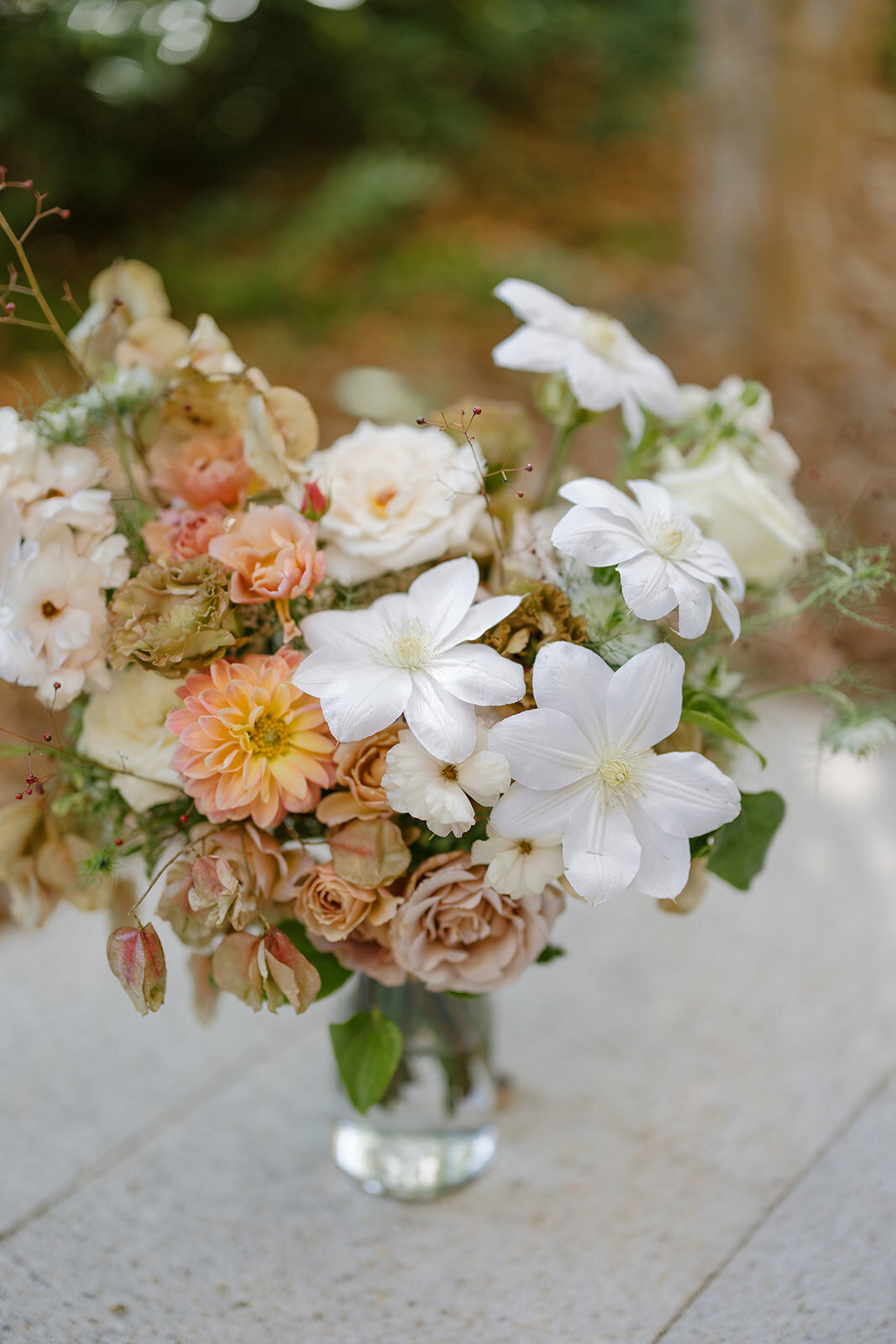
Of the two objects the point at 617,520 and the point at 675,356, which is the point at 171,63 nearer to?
the point at 675,356

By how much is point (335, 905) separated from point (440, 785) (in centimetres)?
13

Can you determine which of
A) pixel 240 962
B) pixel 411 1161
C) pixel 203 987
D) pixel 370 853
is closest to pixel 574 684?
pixel 370 853

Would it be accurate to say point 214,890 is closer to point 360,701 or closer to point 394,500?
point 360,701

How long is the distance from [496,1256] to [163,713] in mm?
482

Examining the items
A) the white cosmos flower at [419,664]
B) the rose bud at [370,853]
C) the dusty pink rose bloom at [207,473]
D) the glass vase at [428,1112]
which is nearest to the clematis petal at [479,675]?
the white cosmos flower at [419,664]

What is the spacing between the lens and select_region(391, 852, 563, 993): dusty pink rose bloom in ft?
2.12

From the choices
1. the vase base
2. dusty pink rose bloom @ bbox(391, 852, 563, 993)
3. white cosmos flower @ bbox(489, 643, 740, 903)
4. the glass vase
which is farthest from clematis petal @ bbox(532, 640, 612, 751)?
the vase base

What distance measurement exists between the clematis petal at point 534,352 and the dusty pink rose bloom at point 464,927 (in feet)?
1.07

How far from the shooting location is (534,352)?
719mm

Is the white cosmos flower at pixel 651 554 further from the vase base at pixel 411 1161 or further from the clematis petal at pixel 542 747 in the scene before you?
the vase base at pixel 411 1161

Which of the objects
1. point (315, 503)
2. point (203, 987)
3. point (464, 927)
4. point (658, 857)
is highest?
point (315, 503)

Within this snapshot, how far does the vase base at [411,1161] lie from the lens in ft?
2.81

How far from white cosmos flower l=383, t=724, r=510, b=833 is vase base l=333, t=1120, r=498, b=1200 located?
0.41 metres

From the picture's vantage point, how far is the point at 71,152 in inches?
114
